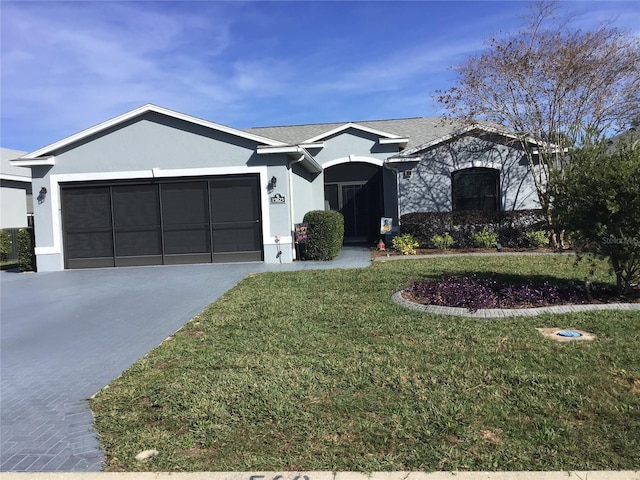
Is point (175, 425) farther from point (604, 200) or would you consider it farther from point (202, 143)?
point (202, 143)

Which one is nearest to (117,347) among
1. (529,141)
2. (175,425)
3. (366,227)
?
(175,425)

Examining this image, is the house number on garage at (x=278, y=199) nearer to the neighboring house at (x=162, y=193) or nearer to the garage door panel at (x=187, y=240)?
the neighboring house at (x=162, y=193)

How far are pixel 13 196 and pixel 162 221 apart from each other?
1395cm

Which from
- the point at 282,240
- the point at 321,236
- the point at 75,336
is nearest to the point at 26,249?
the point at 282,240

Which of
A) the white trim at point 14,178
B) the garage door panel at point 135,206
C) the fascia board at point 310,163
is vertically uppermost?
the white trim at point 14,178

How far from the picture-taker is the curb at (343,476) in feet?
9.52

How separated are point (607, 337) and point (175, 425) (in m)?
4.70

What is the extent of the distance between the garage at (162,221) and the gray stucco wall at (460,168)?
555 cm

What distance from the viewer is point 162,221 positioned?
1394 cm

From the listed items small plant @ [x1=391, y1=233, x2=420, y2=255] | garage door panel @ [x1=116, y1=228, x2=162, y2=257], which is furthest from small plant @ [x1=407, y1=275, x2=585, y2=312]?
garage door panel @ [x1=116, y1=228, x2=162, y2=257]

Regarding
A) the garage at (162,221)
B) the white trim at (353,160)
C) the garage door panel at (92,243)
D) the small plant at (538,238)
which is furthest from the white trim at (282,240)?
the small plant at (538,238)

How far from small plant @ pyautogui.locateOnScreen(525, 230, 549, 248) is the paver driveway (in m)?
5.03

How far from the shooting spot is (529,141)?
14.5 metres

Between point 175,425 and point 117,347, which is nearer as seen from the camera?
point 175,425
